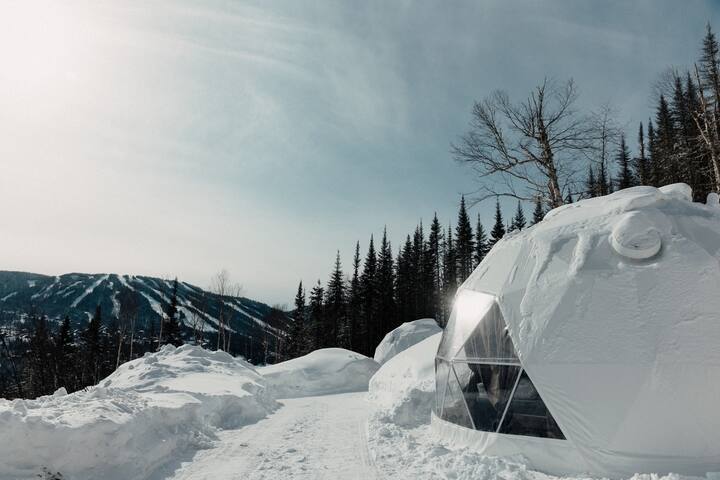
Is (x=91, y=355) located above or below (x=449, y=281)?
below

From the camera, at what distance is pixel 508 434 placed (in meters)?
5.57

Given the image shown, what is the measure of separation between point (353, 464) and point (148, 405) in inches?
145

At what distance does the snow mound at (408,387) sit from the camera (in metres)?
8.36

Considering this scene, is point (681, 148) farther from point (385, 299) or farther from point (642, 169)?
point (385, 299)

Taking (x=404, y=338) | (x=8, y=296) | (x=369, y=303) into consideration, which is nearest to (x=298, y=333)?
(x=369, y=303)

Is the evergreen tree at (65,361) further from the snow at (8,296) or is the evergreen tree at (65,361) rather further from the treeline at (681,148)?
the snow at (8,296)

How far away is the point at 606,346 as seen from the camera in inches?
201

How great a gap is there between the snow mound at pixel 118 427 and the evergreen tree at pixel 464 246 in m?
40.2

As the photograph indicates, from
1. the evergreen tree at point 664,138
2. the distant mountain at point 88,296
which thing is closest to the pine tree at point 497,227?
the evergreen tree at point 664,138

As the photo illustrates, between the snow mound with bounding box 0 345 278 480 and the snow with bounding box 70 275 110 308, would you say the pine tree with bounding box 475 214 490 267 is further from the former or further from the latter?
the snow with bounding box 70 275 110 308

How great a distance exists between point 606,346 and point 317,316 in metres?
44.3

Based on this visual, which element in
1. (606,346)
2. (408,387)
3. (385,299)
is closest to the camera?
(606,346)

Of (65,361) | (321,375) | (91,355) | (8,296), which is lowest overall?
(65,361)

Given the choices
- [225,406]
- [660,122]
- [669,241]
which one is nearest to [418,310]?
[660,122]
